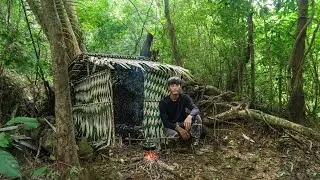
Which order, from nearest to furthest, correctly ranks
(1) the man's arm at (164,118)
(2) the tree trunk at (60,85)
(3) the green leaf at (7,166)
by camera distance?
(3) the green leaf at (7,166), (2) the tree trunk at (60,85), (1) the man's arm at (164,118)

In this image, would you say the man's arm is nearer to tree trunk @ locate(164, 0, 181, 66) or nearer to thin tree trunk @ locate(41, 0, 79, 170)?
thin tree trunk @ locate(41, 0, 79, 170)

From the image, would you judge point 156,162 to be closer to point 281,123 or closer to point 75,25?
point 281,123

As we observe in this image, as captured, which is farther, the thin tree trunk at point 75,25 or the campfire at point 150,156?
the thin tree trunk at point 75,25

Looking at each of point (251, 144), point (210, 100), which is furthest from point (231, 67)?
point (251, 144)

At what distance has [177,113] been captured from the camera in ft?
19.1

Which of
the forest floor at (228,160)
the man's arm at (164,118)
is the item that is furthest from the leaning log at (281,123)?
the man's arm at (164,118)

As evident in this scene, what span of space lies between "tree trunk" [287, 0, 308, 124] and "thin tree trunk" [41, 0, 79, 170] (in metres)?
4.04

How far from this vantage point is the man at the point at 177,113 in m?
5.56

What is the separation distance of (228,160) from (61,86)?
9.51 ft

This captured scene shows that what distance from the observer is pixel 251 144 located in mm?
6055

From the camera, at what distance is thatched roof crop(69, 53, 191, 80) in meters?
5.57

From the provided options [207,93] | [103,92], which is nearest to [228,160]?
[103,92]

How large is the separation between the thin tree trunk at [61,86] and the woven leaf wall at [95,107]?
0.97 meters

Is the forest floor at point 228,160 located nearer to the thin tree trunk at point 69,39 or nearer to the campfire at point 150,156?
the campfire at point 150,156
